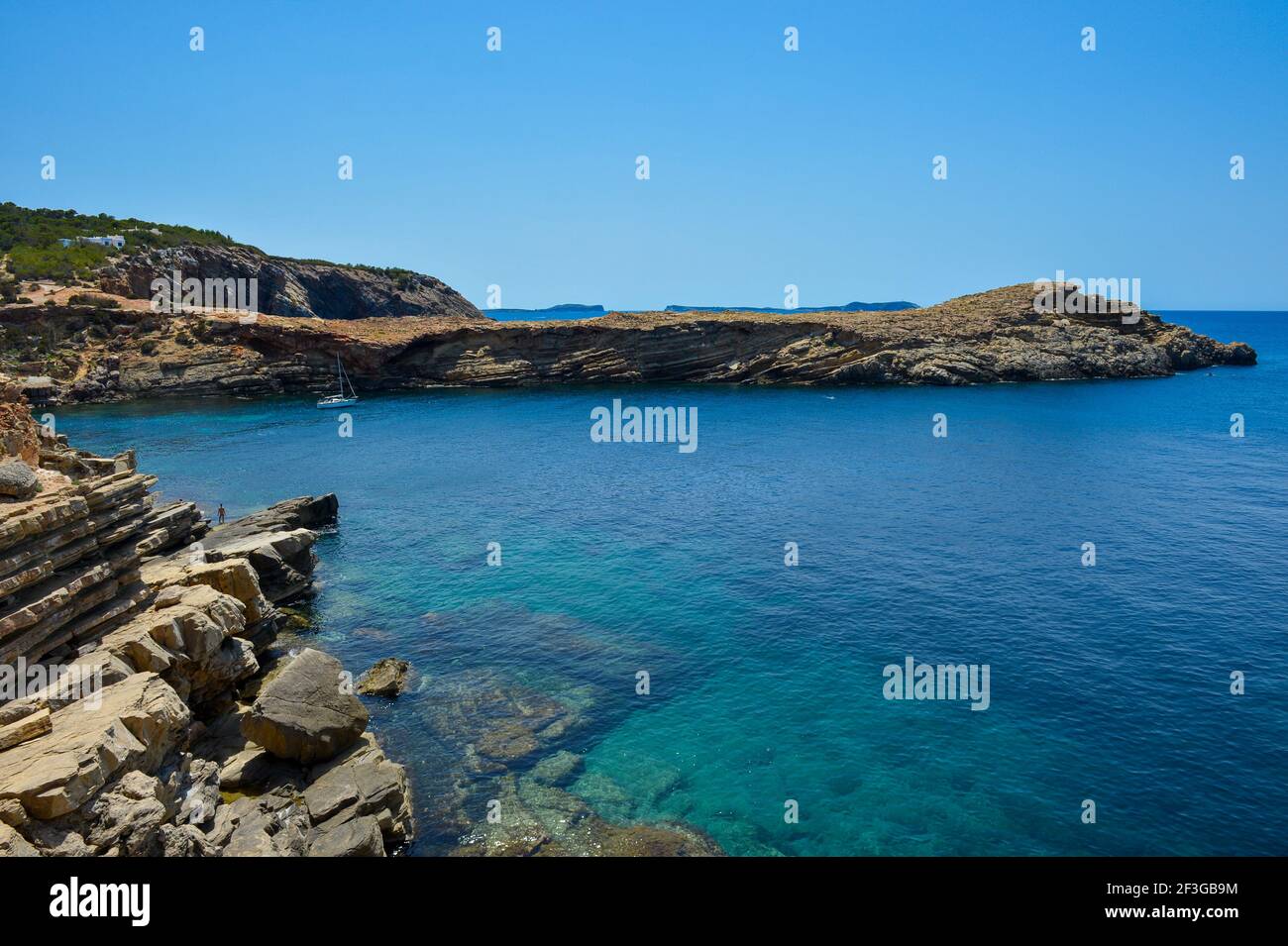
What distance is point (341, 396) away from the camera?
95.6 m

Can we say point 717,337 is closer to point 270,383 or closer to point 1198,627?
point 270,383

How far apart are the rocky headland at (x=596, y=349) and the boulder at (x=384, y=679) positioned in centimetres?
8428

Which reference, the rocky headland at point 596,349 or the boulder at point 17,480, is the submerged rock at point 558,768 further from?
the rocky headland at point 596,349

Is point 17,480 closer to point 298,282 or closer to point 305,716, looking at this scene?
point 305,716

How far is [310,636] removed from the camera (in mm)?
28703

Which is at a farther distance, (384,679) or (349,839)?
(384,679)

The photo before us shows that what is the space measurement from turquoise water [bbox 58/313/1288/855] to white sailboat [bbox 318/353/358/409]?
2648cm

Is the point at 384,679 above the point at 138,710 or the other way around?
the other way around

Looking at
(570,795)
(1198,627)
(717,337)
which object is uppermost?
(717,337)

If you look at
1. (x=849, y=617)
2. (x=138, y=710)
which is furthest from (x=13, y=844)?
(x=849, y=617)

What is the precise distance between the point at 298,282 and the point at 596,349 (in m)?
67.0

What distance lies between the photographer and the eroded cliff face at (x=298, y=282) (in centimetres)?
10831
